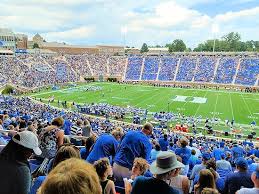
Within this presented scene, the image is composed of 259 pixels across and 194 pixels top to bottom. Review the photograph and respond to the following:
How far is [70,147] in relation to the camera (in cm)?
428

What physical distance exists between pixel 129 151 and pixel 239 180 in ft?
6.45

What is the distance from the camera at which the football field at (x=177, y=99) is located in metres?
44.0

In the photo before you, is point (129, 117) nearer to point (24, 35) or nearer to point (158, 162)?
point (158, 162)

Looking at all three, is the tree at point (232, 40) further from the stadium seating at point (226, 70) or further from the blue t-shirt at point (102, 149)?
the blue t-shirt at point (102, 149)

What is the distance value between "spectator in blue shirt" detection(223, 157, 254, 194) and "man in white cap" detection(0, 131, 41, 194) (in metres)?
3.56

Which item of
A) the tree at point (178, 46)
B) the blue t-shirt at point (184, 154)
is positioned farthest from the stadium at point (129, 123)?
the tree at point (178, 46)

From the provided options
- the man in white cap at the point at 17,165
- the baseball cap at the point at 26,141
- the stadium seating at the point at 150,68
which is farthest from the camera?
the stadium seating at the point at 150,68

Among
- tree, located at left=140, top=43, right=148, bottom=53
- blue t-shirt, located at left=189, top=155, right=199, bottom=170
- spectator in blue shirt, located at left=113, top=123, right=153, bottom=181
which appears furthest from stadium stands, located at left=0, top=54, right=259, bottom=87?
tree, located at left=140, top=43, right=148, bottom=53

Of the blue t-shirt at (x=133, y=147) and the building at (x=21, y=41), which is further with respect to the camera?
the building at (x=21, y=41)

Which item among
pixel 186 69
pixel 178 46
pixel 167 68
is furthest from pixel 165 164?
pixel 178 46

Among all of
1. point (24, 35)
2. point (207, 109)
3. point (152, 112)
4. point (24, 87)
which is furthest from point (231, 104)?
point (24, 35)

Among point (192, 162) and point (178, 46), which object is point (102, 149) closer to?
point (192, 162)

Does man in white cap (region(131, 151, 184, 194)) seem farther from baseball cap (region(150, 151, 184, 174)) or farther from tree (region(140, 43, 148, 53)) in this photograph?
tree (region(140, 43, 148, 53))

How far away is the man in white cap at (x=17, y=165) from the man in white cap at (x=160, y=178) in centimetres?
123
